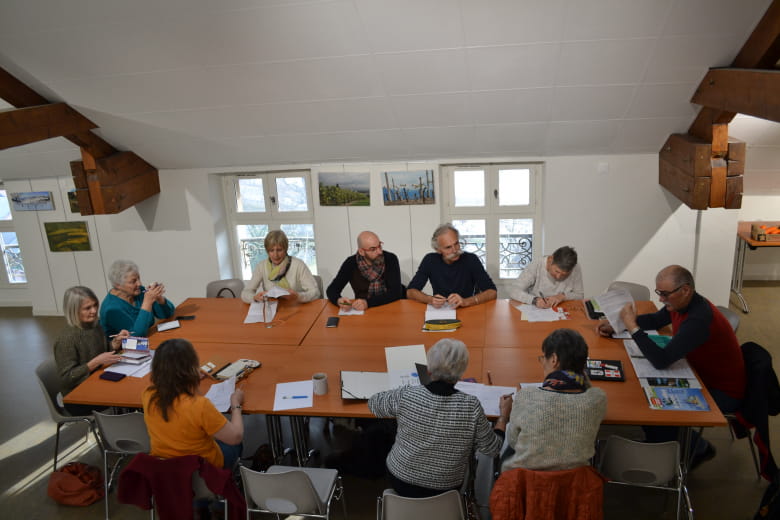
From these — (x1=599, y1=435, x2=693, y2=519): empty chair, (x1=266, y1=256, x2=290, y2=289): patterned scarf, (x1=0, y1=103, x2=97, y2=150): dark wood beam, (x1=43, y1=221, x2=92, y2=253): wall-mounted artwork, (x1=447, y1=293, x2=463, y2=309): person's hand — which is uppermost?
(x1=0, y1=103, x2=97, y2=150): dark wood beam

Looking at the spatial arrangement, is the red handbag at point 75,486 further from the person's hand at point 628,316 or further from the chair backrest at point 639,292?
the chair backrest at point 639,292

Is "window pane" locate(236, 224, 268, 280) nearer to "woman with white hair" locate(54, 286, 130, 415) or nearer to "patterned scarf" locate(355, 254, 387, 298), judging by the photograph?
"patterned scarf" locate(355, 254, 387, 298)

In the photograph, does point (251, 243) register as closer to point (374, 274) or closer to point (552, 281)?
point (374, 274)

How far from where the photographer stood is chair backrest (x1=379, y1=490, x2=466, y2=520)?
2.26 meters

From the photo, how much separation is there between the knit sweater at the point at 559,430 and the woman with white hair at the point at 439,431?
21 centimetres

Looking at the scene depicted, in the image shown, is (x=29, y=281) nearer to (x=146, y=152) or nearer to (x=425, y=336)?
(x=146, y=152)

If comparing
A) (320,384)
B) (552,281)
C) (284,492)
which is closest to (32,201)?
(320,384)

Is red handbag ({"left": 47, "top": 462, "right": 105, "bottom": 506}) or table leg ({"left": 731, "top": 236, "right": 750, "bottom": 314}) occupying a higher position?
table leg ({"left": 731, "top": 236, "right": 750, "bottom": 314})

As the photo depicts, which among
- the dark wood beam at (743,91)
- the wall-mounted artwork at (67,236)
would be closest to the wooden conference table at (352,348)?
the dark wood beam at (743,91)

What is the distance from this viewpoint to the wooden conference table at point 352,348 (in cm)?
286

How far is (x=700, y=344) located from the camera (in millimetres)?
2910

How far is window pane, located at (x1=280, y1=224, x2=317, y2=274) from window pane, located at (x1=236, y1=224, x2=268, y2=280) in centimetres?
30

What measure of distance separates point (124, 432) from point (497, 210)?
4.02 metres

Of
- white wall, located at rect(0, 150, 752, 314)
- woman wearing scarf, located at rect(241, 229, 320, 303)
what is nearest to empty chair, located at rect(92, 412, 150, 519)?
woman wearing scarf, located at rect(241, 229, 320, 303)
